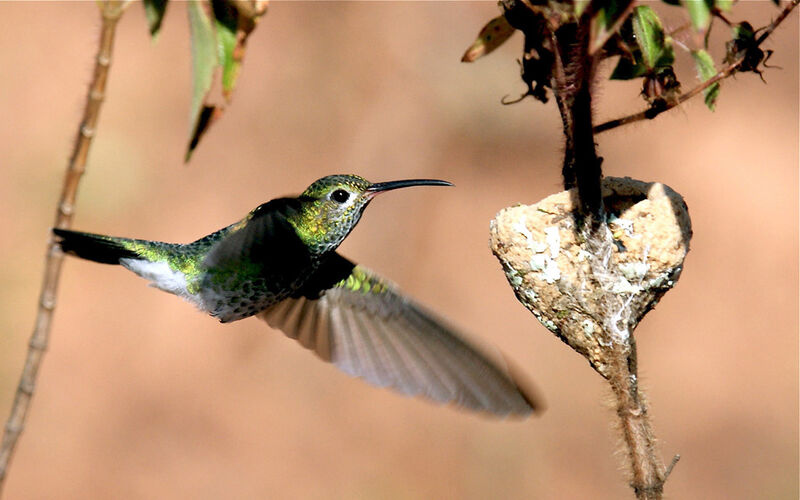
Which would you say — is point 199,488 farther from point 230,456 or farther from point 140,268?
point 140,268

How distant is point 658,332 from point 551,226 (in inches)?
236

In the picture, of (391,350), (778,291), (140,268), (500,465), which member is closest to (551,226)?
(391,350)

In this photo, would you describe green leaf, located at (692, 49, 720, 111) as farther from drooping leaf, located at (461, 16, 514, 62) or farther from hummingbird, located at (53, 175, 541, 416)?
hummingbird, located at (53, 175, 541, 416)

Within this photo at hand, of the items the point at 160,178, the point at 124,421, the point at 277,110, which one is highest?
the point at 277,110

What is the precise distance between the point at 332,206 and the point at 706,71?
4.43 ft

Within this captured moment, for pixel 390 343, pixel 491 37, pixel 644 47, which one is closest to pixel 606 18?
pixel 644 47

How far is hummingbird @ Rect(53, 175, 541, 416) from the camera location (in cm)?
274

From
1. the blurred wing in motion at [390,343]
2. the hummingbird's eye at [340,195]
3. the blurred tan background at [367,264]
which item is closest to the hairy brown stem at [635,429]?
the blurred wing in motion at [390,343]

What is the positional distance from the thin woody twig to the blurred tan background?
16.9ft

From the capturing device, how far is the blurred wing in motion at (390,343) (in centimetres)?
275

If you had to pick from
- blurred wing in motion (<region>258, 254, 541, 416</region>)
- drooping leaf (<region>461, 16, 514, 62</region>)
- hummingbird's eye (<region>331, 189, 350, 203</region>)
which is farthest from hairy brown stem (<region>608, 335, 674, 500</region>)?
hummingbird's eye (<region>331, 189, 350, 203</region>)

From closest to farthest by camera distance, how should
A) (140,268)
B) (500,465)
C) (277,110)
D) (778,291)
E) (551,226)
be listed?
1. (551,226)
2. (140,268)
3. (500,465)
4. (778,291)
5. (277,110)

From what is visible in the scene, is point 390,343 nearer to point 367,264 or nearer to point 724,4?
point 724,4

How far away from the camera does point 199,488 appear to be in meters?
7.23
